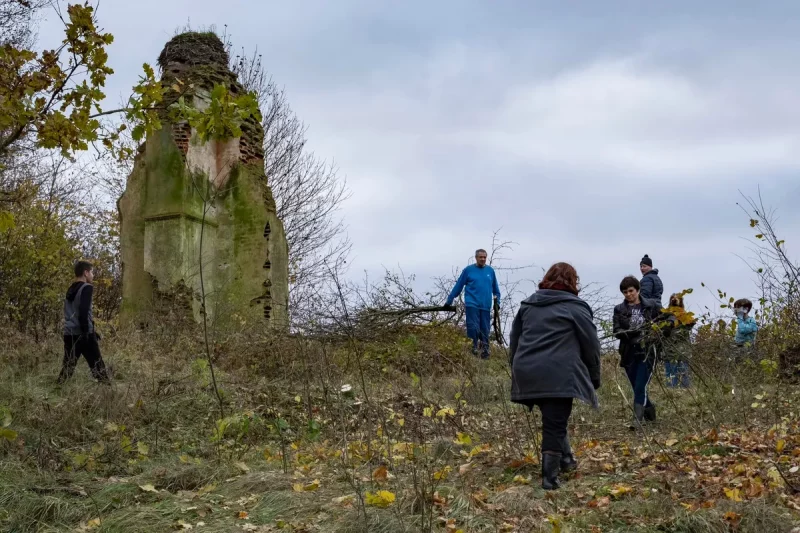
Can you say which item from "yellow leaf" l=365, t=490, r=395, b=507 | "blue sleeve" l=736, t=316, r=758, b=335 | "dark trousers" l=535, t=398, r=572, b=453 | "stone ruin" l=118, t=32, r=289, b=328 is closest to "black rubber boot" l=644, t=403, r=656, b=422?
"dark trousers" l=535, t=398, r=572, b=453

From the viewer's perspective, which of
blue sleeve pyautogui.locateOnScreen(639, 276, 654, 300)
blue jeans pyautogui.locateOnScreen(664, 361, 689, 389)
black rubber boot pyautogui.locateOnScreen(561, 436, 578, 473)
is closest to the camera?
black rubber boot pyautogui.locateOnScreen(561, 436, 578, 473)

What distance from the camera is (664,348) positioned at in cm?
720

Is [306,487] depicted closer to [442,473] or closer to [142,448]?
[442,473]

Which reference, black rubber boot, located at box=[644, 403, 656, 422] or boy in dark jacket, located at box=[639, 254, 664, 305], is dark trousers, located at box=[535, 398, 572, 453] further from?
boy in dark jacket, located at box=[639, 254, 664, 305]

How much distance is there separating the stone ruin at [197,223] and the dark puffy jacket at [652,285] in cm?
664

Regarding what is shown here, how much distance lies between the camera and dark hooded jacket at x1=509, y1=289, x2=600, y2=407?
5.28m

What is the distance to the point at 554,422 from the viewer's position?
532 cm

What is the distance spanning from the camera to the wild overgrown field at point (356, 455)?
4621 mm

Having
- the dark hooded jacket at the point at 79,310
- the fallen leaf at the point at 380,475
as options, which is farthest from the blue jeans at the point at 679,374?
the dark hooded jacket at the point at 79,310

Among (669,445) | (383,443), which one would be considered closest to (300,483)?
(383,443)

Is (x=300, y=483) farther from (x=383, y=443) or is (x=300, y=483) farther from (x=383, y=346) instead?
(x=383, y=346)

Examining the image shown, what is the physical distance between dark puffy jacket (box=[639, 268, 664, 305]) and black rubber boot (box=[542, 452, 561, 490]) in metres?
5.26

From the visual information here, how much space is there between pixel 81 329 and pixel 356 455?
462cm

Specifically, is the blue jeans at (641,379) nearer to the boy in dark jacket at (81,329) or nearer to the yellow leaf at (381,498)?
the yellow leaf at (381,498)
